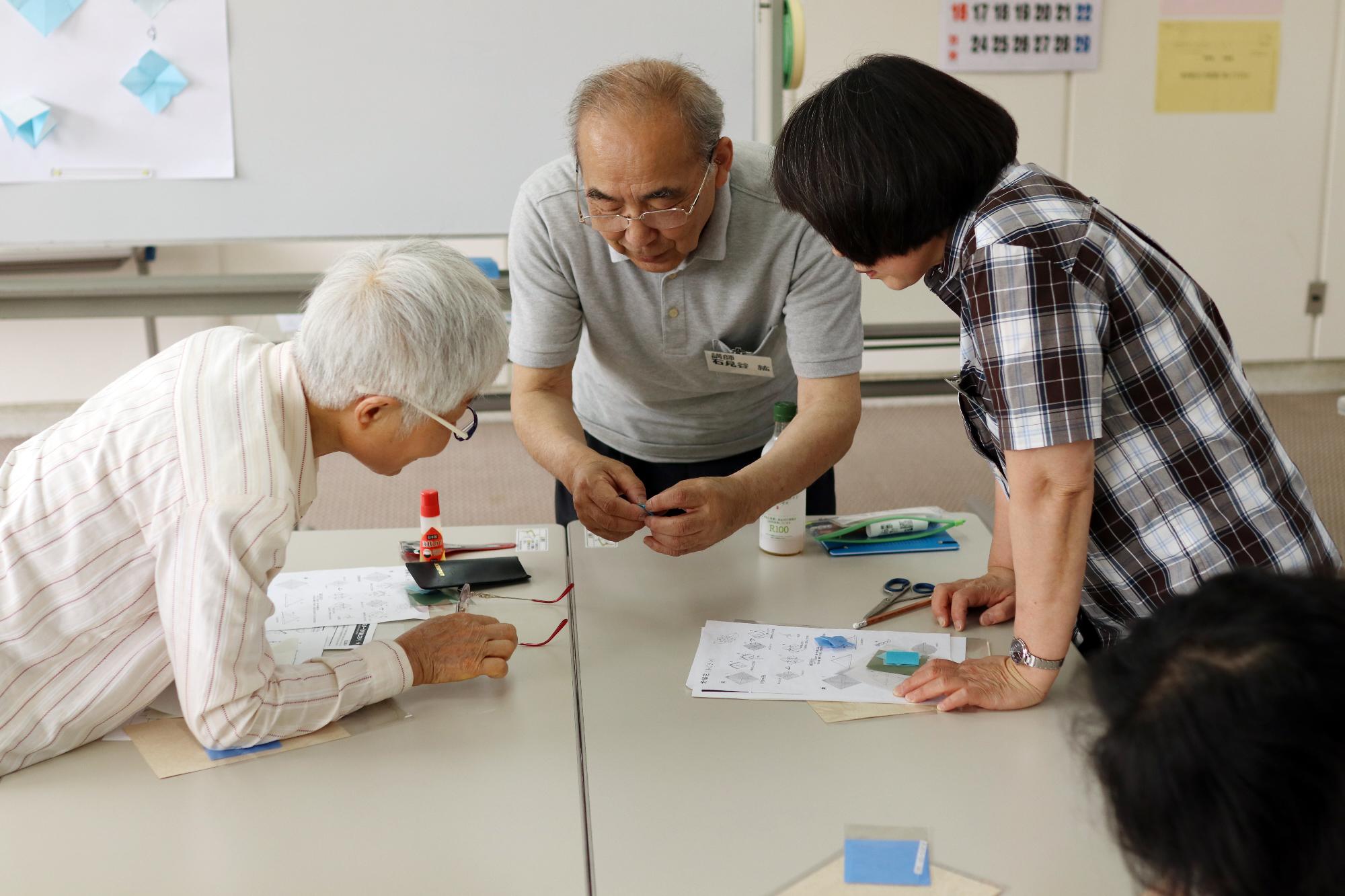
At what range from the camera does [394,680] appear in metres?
1.28

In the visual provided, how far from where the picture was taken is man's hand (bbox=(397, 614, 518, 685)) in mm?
1306

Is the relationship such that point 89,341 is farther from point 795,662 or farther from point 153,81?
point 795,662

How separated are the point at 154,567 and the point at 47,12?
6.72ft

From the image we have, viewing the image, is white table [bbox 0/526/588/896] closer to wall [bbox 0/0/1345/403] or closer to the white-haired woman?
the white-haired woman

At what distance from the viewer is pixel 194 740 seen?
1220mm

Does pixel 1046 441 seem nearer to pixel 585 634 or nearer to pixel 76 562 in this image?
pixel 585 634

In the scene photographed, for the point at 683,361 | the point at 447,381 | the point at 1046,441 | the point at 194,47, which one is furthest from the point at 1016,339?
the point at 194,47

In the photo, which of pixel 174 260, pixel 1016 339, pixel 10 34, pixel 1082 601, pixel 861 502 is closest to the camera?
pixel 1016 339

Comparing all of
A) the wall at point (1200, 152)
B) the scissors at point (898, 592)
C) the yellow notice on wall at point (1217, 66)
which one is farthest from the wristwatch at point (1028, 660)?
the yellow notice on wall at point (1217, 66)

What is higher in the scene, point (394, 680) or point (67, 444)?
point (67, 444)

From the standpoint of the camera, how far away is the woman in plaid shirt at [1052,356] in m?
1.13

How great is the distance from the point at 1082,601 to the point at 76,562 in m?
1.16

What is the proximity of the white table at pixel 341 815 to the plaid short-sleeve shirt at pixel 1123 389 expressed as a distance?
0.60m

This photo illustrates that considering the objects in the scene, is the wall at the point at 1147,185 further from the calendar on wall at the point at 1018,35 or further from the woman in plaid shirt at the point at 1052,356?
the woman in plaid shirt at the point at 1052,356
